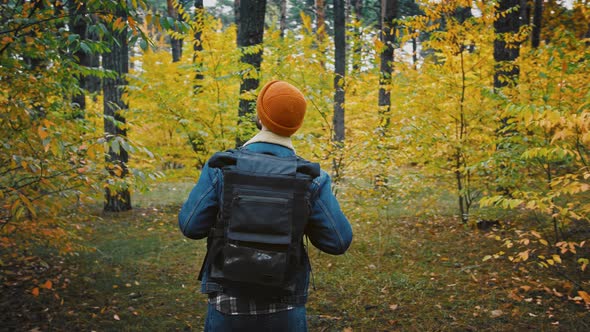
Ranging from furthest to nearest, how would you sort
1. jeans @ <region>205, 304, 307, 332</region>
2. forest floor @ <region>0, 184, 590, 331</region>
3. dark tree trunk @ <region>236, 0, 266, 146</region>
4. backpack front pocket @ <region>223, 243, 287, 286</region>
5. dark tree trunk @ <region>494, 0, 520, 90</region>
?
1. dark tree trunk @ <region>494, 0, 520, 90</region>
2. dark tree trunk @ <region>236, 0, 266, 146</region>
3. forest floor @ <region>0, 184, 590, 331</region>
4. jeans @ <region>205, 304, 307, 332</region>
5. backpack front pocket @ <region>223, 243, 287, 286</region>

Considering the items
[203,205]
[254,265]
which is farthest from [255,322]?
[203,205]

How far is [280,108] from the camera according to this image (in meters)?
2.21

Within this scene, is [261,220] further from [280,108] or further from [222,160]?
[280,108]

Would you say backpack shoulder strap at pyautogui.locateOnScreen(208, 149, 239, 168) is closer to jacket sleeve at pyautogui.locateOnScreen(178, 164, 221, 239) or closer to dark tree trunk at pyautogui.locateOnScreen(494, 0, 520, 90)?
jacket sleeve at pyautogui.locateOnScreen(178, 164, 221, 239)

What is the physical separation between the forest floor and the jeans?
8.72 feet

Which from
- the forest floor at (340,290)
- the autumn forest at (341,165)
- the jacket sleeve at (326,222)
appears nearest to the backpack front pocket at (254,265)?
the jacket sleeve at (326,222)

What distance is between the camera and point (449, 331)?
4547 millimetres

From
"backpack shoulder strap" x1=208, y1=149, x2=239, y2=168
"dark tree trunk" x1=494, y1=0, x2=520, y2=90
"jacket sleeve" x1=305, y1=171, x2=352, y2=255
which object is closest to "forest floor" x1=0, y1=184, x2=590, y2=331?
"backpack shoulder strap" x1=208, y1=149, x2=239, y2=168

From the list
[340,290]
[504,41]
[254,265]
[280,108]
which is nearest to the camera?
[254,265]

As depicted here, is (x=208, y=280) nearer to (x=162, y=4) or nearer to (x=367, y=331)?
(x=367, y=331)

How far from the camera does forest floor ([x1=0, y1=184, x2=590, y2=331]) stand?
4777 mm

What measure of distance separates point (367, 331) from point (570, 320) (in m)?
2.23

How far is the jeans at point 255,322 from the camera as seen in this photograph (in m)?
2.07

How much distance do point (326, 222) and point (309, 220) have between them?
0.09 meters
